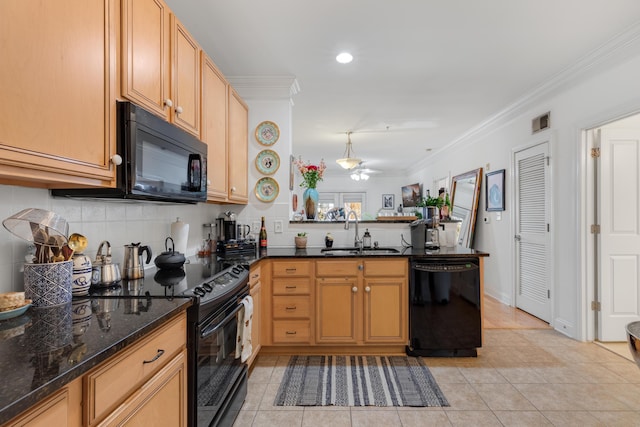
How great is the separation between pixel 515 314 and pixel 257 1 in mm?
4144

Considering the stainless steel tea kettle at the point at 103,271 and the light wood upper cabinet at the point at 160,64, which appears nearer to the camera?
the light wood upper cabinet at the point at 160,64

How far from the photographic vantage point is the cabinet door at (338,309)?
274 centimetres

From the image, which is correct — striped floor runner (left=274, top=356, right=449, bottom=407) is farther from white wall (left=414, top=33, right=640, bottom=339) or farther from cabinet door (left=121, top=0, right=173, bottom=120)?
cabinet door (left=121, top=0, right=173, bottom=120)

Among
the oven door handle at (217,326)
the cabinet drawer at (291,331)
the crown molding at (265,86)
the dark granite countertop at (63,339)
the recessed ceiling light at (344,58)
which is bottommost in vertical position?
the cabinet drawer at (291,331)

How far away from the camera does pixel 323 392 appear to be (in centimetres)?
225

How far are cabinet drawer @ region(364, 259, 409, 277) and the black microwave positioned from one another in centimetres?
149

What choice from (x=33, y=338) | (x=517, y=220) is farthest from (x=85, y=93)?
(x=517, y=220)

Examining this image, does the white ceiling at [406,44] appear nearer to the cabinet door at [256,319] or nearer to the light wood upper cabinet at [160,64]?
the light wood upper cabinet at [160,64]

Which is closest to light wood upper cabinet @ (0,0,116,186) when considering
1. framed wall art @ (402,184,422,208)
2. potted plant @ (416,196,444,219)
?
potted plant @ (416,196,444,219)

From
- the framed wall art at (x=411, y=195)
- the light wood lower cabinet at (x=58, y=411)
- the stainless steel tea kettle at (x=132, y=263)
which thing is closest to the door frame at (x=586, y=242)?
the stainless steel tea kettle at (x=132, y=263)

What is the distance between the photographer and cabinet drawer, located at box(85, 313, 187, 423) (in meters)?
0.83

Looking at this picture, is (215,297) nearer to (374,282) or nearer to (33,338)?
(33,338)

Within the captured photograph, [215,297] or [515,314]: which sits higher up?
[215,297]

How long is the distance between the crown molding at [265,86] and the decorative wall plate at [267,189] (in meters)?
0.83
